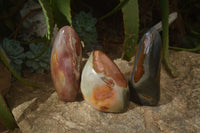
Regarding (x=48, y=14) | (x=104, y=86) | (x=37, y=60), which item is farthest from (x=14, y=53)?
(x=104, y=86)

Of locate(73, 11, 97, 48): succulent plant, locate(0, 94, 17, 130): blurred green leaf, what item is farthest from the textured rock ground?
locate(73, 11, 97, 48): succulent plant

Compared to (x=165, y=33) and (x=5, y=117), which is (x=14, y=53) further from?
(x=165, y=33)

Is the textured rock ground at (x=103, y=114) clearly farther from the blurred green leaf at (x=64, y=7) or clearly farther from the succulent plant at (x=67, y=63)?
the blurred green leaf at (x=64, y=7)

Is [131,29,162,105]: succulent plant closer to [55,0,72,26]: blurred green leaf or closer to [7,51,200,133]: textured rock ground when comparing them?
[7,51,200,133]: textured rock ground

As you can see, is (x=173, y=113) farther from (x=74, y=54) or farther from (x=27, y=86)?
(x=27, y=86)

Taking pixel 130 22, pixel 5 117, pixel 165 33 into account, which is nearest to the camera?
pixel 5 117

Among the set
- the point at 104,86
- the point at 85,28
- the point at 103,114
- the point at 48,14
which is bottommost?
the point at 103,114

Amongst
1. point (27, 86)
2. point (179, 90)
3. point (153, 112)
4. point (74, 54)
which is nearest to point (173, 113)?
point (153, 112)
